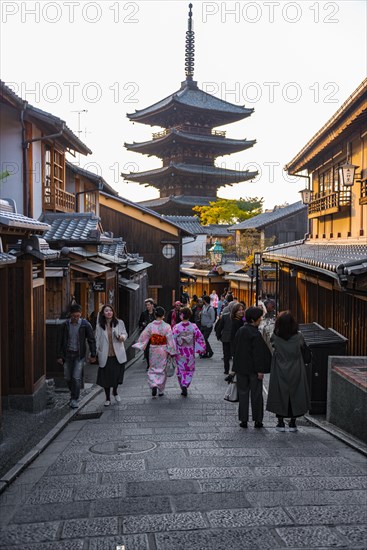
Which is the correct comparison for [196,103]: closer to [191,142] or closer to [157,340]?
[191,142]

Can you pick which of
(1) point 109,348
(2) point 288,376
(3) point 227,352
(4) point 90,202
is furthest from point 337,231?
(4) point 90,202

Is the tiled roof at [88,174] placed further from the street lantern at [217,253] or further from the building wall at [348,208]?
the street lantern at [217,253]

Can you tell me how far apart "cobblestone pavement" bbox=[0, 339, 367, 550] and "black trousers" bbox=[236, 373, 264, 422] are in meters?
0.22

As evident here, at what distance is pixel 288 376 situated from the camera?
786 centimetres

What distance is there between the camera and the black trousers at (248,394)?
805 centimetres

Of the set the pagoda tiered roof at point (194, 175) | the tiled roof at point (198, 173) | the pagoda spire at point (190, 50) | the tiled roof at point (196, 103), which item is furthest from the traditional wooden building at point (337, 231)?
the pagoda spire at point (190, 50)

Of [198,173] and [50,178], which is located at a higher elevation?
[198,173]

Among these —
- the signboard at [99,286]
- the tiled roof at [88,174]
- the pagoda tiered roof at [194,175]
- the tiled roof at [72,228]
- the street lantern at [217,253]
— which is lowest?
the signboard at [99,286]

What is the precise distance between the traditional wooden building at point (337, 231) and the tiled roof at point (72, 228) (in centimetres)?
483

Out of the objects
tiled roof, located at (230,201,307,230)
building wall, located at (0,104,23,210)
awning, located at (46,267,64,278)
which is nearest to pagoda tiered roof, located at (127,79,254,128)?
tiled roof, located at (230,201,307,230)

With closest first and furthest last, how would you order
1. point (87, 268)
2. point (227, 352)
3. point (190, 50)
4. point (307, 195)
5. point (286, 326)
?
point (286, 326), point (227, 352), point (87, 268), point (307, 195), point (190, 50)

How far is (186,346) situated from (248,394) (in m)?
2.97

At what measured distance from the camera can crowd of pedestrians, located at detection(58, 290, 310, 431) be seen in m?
7.89

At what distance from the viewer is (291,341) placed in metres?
7.89
